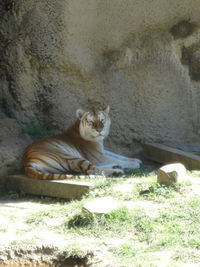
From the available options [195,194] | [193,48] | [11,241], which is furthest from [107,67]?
[11,241]

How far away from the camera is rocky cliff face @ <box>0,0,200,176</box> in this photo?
952 cm

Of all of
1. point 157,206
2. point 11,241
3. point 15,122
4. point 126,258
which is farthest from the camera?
point 15,122

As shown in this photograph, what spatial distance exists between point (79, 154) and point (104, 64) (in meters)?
1.67

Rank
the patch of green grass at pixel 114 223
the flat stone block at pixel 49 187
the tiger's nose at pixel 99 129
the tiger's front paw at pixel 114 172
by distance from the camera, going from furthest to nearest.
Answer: the tiger's nose at pixel 99 129 → the tiger's front paw at pixel 114 172 → the flat stone block at pixel 49 187 → the patch of green grass at pixel 114 223

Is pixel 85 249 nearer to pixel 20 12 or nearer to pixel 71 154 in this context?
pixel 71 154

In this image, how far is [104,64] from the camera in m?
9.81

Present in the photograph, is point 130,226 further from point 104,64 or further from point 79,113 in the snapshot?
point 104,64

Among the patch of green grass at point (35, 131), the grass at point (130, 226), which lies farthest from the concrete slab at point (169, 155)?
the patch of green grass at point (35, 131)

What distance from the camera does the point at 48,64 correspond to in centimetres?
957

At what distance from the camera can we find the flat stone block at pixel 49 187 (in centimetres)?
749

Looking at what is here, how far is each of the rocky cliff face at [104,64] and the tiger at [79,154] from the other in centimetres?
62

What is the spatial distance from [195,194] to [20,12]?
4.28 metres

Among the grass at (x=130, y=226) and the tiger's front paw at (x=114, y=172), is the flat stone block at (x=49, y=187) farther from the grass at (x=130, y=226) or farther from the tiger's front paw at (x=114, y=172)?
the tiger's front paw at (x=114, y=172)

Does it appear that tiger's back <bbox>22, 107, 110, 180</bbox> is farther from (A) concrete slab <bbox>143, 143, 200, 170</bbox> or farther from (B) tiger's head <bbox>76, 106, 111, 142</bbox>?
(A) concrete slab <bbox>143, 143, 200, 170</bbox>
